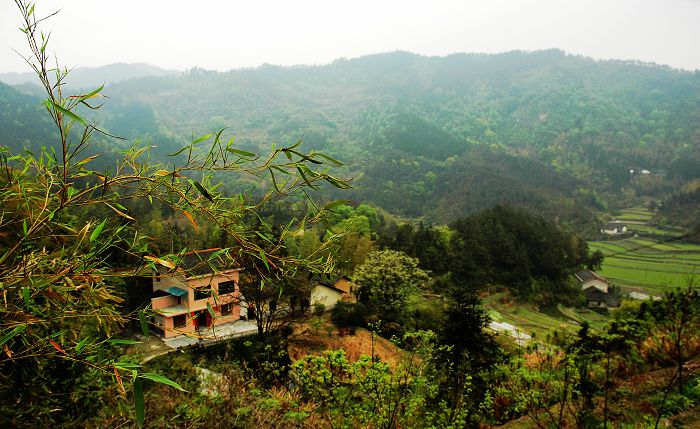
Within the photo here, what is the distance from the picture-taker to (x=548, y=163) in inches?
3260

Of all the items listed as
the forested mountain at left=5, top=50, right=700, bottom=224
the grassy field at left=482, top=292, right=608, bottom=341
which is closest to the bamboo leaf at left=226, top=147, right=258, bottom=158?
the grassy field at left=482, top=292, right=608, bottom=341

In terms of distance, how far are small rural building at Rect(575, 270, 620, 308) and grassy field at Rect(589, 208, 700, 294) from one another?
243 centimetres

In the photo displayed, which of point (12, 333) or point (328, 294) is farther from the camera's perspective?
point (328, 294)

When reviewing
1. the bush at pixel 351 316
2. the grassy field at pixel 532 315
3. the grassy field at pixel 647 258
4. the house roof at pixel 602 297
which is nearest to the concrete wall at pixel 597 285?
the house roof at pixel 602 297

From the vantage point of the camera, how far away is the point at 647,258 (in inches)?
1478

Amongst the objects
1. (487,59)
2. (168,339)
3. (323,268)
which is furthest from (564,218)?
(487,59)

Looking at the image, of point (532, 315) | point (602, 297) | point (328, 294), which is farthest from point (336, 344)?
point (602, 297)

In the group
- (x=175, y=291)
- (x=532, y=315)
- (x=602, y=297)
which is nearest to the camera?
(x=175, y=291)

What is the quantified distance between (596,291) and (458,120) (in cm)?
8721

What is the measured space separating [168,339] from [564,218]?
48749mm

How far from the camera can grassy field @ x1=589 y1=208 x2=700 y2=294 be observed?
1211 inches

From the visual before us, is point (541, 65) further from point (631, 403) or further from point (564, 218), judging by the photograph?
point (631, 403)

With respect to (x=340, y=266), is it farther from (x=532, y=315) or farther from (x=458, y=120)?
(x=458, y=120)

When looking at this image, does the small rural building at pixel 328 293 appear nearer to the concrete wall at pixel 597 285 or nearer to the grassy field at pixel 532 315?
the grassy field at pixel 532 315
